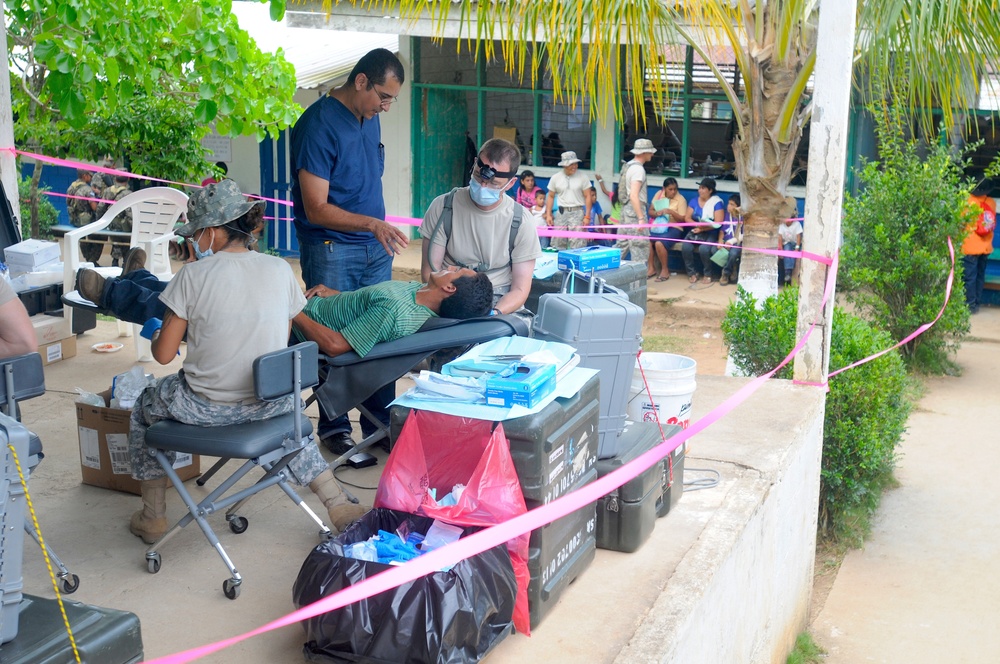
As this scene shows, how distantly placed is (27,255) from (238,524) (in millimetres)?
2774

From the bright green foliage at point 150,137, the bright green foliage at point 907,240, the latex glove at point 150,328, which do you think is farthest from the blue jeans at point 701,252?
the latex glove at point 150,328

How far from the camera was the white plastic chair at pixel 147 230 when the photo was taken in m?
6.76

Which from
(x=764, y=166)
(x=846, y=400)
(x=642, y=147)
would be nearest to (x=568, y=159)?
(x=642, y=147)

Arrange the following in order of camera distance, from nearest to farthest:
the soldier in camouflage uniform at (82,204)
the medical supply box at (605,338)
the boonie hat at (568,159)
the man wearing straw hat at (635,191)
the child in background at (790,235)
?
the medical supply box at (605,338), the child in background at (790,235), the man wearing straw hat at (635,191), the boonie hat at (568,159), the soldier in camouflage uniform at (82,204)

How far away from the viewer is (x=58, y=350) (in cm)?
668

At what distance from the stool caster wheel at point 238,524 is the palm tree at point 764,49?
9.43 feet

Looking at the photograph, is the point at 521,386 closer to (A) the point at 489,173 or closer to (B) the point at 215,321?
(B) the point at 215,321

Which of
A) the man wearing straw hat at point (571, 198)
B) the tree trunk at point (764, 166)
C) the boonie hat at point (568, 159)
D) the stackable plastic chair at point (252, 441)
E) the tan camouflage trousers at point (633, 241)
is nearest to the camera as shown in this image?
the stackable plastic chair at point (252, 441)

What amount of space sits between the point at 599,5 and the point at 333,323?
2.57 metres

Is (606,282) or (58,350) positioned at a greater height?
(606,282)

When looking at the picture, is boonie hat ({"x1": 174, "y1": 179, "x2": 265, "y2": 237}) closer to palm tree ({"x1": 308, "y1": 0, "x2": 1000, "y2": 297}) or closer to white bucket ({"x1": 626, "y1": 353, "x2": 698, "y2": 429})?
white bucket ({"x1": 626, "y1": 353, "x2": 698, "y2": 429})

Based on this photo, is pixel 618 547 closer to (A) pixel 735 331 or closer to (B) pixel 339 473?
(B) pixel 339 473

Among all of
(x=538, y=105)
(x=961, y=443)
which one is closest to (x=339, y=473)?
(x=961, y=443)

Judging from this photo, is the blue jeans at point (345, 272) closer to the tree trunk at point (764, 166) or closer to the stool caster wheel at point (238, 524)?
the stool caster wheel at point (238, 524)
